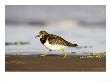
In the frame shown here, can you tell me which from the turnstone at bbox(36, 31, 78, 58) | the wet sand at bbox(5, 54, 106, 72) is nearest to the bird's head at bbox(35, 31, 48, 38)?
the turnstone at bbox(36, 31, 78, 58)

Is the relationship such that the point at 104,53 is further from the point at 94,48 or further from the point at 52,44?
the point at 52,44

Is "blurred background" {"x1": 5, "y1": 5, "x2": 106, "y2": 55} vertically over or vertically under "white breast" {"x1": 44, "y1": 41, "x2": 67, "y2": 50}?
over

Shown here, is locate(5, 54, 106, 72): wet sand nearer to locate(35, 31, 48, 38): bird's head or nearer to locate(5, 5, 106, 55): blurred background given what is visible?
locate(5, 5, 106, 55): blurred background

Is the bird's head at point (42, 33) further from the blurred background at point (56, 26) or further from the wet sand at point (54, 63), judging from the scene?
the wet sand at point (54, 63)

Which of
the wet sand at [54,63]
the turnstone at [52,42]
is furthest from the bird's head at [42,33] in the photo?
the wet sand at [54,63]

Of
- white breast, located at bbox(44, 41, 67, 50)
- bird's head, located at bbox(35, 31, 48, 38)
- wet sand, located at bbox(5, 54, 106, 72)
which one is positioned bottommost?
Result: wet sand, located at bbox(5, 54, 106, 72)
